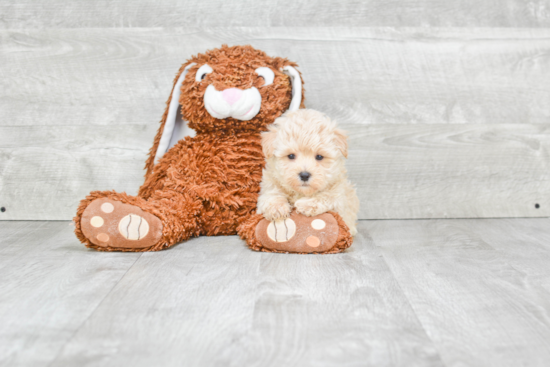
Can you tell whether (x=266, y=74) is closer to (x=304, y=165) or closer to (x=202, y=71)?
(x=202, y=71)

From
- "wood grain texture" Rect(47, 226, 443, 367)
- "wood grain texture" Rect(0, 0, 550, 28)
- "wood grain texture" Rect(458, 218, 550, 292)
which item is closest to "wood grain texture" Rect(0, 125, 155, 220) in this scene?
"wood grain texture" Rect(0, 0, 550, 28)

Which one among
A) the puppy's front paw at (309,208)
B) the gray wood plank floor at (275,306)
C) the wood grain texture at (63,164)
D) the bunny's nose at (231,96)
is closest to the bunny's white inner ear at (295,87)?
the bunny's nose at (231,96)

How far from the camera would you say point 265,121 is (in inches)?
46.8

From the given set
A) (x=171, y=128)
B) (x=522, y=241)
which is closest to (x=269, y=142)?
(x=171, y=128)

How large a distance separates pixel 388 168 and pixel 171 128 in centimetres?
67

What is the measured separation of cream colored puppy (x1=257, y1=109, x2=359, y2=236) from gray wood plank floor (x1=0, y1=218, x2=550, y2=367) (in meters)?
0.12

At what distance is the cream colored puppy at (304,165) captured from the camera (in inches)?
40.6

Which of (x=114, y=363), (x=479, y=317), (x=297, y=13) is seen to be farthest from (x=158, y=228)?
(x=297, y=13)

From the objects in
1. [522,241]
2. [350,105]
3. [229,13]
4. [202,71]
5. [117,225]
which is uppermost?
[229,13]

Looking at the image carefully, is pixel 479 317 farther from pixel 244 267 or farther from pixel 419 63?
pixel 419 63

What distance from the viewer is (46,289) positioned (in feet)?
2.74

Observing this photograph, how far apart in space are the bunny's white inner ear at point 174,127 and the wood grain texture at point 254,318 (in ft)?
→ 1.22

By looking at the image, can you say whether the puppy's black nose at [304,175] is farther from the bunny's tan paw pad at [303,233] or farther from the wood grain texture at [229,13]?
the wood grain texture at [229,13]

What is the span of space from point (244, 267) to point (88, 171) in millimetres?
750
